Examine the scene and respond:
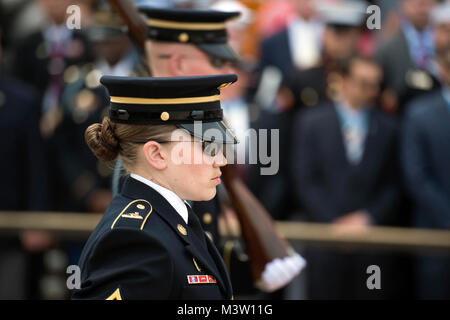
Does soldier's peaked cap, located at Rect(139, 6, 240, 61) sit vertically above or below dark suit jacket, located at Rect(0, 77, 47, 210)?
above

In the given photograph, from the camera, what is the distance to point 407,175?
5805 mm

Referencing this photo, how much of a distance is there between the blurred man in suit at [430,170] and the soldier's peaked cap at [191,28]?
2.37 m

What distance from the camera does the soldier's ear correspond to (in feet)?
8.42

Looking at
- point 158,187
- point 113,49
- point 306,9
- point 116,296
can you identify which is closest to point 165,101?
point 158,187

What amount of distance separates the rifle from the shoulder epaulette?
114 cm

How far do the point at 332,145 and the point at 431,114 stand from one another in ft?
2.30

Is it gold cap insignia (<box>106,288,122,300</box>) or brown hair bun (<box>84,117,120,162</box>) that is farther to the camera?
brown hair bun (<box>84,117,120,162</box>)

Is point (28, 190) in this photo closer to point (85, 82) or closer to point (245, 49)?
point (85, 82)

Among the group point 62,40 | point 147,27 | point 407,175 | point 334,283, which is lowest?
point 334,283

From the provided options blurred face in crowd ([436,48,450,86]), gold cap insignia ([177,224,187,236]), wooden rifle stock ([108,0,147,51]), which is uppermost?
wooden rifle stock ([108,0,147,51])

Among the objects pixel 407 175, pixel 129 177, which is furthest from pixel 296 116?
pixel 129 177

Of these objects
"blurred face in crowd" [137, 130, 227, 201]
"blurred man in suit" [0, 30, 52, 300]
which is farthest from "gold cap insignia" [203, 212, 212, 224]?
"blurred man in suit" [0, 30, 52, 300]

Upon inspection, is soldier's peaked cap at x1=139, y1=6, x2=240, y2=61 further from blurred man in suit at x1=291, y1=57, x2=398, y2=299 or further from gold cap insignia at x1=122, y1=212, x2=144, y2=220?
blurred man in suit at x1=291, y1=57, x2=398, y2=299

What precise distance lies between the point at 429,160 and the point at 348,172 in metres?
0.55
